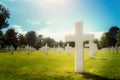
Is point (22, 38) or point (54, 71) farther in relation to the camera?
point (22, 38)

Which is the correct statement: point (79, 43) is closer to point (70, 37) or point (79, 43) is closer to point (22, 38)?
point (70, 37)

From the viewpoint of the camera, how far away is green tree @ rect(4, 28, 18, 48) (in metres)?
91.2

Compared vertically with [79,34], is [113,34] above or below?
above

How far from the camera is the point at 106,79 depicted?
10.2 metres

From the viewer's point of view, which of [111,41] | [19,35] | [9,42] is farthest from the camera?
Result: [111,41]

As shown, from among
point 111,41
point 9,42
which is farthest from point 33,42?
point 111,41

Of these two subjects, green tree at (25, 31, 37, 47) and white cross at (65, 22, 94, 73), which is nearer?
white cross at (65, 22, 94, 73)

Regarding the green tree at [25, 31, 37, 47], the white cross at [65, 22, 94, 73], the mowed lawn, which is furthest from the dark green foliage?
the white cross at [65, 22, 94, 73]

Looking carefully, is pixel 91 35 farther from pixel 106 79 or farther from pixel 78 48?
pixel 106 79

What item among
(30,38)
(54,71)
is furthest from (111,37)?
(54,71)

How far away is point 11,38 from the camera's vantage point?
93125 millimetres

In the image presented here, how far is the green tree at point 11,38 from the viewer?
9119 cm

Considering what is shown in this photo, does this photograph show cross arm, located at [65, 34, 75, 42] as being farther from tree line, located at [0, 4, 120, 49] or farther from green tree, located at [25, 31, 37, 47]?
green tree, located at [25, 31, 37, 47]

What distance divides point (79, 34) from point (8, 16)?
59.0 metres
